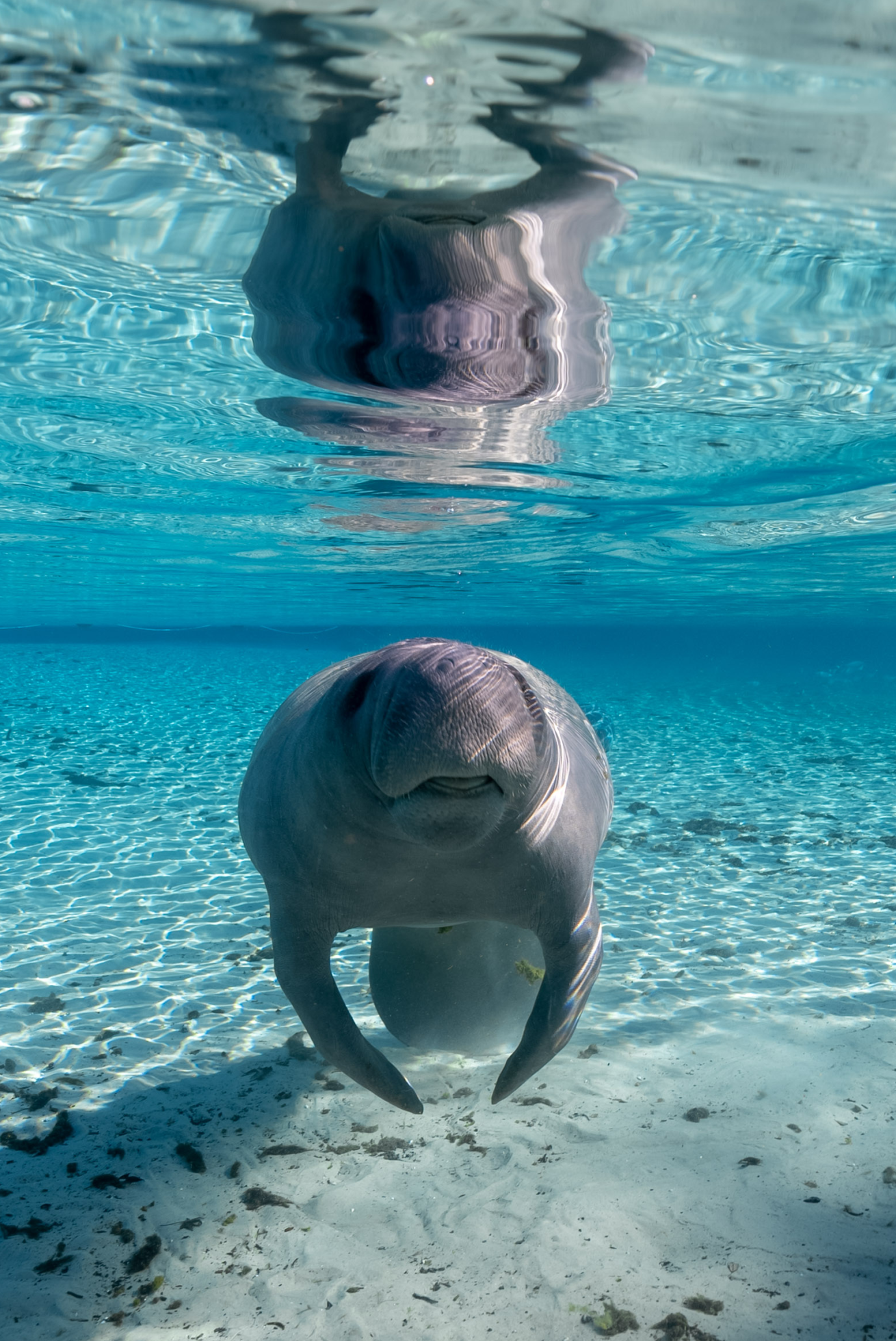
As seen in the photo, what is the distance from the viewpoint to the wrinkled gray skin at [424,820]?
2.47 meters

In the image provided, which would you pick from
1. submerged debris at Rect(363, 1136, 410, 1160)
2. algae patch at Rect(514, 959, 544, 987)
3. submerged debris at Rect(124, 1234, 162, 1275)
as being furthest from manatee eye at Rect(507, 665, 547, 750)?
submerged debris at Rect(124, 1234, 162, 1275)

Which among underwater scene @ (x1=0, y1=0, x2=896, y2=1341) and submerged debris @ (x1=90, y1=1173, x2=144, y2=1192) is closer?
underwater scene @ (x1=0, y1=0, x2=896, y2=1341)

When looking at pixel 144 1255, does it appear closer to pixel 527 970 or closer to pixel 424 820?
pixel 527 970

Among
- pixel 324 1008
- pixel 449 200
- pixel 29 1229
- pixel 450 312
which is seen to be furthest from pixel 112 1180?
pixel 450 312

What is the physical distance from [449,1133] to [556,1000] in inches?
48.9

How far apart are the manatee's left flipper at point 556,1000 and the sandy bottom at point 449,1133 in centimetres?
59

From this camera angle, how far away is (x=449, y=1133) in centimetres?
432

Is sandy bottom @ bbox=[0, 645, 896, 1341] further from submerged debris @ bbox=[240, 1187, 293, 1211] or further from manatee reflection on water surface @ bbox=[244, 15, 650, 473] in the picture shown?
manatee reflection on water surface @ bbox=[244, 15, 650, 473]

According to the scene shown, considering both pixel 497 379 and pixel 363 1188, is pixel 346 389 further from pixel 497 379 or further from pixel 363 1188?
pixel 363 1188

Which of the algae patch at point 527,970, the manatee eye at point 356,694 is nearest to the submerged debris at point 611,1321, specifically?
the algae patch at point 527,970

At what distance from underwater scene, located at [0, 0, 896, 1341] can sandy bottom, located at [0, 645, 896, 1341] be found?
1.0 inches

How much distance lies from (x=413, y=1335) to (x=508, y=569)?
21576 millimetres

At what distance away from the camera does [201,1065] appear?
5.05 meters

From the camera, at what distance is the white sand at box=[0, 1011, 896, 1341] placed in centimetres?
304
